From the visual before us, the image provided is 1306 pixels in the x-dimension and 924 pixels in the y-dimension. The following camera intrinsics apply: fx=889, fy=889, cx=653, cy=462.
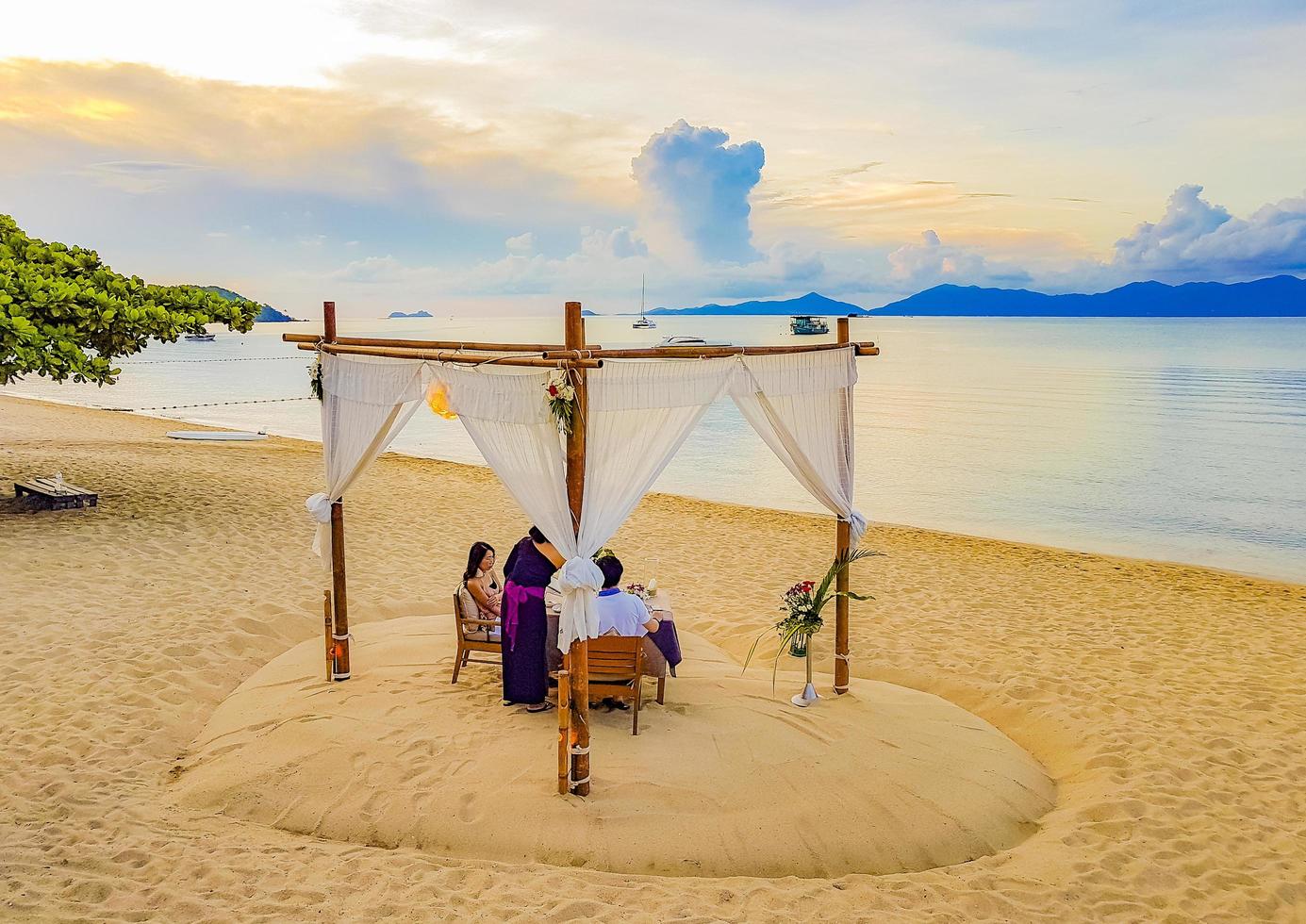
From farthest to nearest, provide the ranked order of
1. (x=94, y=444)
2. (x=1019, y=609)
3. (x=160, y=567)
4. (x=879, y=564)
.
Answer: (x=94, y=444) < (x=879, y=564) < (x=1019, y=609) < (x=160, y=567)

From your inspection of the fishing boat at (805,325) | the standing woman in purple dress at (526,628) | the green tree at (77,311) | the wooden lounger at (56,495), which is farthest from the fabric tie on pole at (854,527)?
the fishing boat at (805,325)

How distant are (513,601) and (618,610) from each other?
2.37ft

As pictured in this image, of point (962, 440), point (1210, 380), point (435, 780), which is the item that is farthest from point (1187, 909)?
point (1210, 380)

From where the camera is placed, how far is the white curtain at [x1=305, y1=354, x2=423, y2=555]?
601 centimetres

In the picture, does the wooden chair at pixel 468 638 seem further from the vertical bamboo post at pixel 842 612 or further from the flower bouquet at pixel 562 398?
the vertical bamboo post at pixel 842 612

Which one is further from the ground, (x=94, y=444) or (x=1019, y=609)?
(x=94, y=444)

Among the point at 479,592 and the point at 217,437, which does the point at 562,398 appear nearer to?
the point at 479,592

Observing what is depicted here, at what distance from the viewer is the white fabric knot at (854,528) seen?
6.42 meters

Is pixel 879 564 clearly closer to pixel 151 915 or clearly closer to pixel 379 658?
pixel 379 658

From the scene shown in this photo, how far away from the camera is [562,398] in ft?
16.0

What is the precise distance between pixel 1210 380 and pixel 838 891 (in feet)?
180

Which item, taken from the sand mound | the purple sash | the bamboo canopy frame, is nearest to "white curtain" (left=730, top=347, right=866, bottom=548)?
the bamboo canopy frame

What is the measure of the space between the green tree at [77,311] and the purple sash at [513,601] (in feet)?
20.3

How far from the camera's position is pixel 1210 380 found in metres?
49.6
